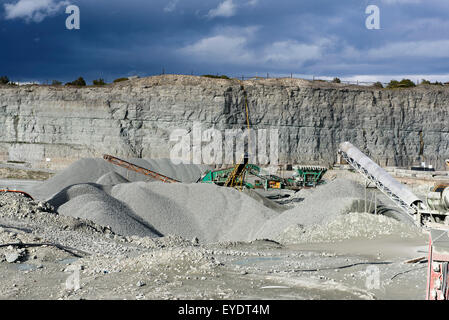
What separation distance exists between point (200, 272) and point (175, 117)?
3725 cm

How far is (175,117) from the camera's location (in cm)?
4591

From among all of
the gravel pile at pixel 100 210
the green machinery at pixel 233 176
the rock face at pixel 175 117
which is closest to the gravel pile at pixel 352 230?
the gravel pile at pixel 100 210

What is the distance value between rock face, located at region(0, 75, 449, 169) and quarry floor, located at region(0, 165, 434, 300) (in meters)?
31.9

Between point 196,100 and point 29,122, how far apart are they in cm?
1608

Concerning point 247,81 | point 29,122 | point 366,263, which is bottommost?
point 366,263

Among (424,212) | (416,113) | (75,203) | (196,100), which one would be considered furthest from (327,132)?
(424,212)

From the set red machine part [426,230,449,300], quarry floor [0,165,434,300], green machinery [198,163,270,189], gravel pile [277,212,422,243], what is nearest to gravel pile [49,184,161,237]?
quarry floor [0,165,434,300]

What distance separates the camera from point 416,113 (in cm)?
5050

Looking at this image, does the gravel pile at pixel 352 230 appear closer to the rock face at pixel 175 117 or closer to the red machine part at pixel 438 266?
the red machine part at pixel 438 266

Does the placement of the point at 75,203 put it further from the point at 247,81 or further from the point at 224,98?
the point at 247,81

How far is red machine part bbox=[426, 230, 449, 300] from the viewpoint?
6820 millimetres

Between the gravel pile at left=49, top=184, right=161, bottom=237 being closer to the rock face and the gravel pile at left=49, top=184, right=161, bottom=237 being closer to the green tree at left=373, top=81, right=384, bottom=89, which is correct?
the rock face

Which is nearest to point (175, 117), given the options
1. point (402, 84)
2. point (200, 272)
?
point (402, 84)

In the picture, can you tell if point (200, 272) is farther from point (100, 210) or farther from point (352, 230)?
point (100, 210)
